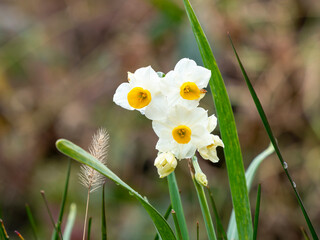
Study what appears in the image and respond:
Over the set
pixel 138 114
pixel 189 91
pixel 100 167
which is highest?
pixel 138 114

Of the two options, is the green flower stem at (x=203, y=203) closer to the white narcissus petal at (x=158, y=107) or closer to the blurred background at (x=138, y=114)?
the white narcissus petal at (x=158, y=107)

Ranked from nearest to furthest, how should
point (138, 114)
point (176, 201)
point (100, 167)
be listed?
1. point (100, 167)
2. point (176, 201)
3. point (138, 114)

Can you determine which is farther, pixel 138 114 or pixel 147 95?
pixel 138 114

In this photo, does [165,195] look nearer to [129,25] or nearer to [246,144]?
[246,144]

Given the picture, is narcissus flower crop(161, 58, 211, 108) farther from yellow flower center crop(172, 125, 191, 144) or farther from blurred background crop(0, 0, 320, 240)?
blurred background crop(0, 0, 320, 240)

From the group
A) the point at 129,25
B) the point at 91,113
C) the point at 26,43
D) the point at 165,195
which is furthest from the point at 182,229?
the point at 26,43

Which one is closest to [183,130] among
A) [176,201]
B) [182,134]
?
[182,134]

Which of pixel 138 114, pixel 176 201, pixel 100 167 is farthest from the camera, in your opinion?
pixel 138 114

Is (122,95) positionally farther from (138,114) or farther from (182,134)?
(138,114)
